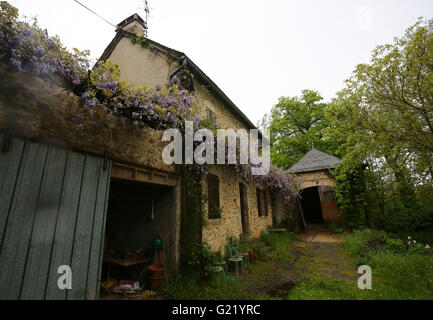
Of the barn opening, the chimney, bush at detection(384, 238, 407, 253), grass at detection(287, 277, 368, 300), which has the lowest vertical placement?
grass at detection(287, 277, 368, 300)

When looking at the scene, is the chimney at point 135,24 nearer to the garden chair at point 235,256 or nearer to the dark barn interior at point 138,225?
the dark barn interior at point 138,225

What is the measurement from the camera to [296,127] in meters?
17.2

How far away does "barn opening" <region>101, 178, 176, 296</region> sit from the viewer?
4102 mm

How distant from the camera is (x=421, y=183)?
761cm

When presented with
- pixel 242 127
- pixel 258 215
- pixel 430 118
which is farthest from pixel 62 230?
pixel 430 118

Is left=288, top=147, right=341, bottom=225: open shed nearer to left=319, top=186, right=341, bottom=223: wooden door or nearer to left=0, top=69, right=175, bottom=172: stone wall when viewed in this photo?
left=319, top=186, right=341, bottom=223: wooden door

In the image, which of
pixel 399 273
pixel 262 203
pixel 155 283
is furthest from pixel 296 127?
pixel 155 283

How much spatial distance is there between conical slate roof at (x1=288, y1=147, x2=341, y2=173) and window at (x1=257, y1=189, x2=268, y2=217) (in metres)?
3.25

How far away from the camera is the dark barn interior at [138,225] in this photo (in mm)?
4172

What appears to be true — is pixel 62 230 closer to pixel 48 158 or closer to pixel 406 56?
pixel 48 158

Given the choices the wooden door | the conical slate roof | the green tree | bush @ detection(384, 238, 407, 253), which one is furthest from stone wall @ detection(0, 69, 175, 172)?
the green tree

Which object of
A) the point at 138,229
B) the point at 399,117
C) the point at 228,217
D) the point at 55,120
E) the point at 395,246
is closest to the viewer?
the point at 55,120

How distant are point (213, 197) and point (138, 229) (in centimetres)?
214

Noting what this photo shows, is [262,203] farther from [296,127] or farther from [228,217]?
[296,127]
